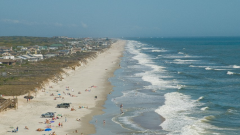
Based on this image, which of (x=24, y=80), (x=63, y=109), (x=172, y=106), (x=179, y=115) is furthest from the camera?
Result: (x=24, y=80)

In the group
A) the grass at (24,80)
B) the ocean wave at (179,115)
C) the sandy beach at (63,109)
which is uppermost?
the grass at (24,80)

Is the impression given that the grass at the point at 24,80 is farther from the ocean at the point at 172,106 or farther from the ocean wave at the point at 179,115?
the ocean wave at the point at 179,115

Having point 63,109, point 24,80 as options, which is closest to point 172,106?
point 63,109

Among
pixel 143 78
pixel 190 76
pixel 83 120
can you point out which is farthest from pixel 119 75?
pixel 83 120

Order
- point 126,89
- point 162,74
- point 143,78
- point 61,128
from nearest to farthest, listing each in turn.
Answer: point 61,128 → point 126,89 → point 143,78 → point 162,74

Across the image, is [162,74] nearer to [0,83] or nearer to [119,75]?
[119,75]

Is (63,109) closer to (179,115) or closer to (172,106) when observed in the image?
(172,106)

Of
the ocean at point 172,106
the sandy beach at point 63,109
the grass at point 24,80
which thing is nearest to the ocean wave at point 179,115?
the ocean at point 172,106

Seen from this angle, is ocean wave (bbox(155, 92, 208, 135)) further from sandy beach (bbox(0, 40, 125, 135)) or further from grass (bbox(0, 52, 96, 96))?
grass (bbox(0, 52, 96, 96))

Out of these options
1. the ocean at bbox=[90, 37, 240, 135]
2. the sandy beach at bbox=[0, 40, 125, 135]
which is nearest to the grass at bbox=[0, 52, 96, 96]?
the sandy beach at bbox=[0, 40, 125, 135]

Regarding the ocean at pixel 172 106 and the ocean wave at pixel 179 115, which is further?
the ocean at pixel 172 106

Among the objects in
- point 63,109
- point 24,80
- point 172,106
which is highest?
point 24,80
